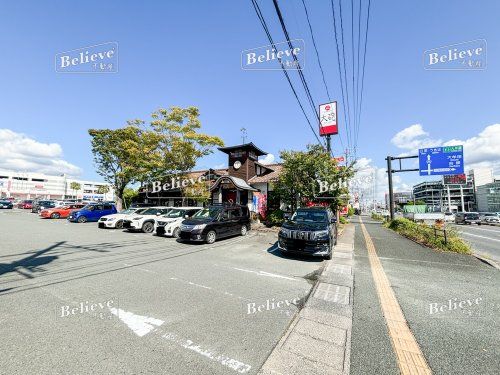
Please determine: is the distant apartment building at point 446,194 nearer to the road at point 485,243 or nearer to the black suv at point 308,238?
the road at point 485,243

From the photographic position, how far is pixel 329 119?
19547mm

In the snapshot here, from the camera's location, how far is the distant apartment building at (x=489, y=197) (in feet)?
236

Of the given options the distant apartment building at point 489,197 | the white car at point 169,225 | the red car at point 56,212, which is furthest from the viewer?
the distant apartment building at point 489,197

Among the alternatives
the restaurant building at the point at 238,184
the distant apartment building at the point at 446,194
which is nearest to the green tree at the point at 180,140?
the restaurant building at the point at 238,184

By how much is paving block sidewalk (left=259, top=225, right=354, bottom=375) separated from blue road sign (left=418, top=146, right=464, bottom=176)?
17940mm

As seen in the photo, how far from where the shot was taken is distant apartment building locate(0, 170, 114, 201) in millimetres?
82500

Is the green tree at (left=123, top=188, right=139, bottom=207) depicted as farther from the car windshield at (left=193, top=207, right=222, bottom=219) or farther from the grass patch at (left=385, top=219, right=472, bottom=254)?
the grass patch at (left=385, top=219, right=472, bottom=254)

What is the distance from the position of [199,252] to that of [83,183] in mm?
129256

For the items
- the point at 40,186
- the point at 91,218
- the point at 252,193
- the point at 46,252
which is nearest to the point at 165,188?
the point at 91,218

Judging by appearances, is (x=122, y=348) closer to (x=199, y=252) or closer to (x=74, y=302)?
(x=74, y=302)

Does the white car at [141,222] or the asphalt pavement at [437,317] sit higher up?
the white car at [141,222]

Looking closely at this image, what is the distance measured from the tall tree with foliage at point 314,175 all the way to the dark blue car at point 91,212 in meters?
15.4

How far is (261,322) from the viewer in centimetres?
377

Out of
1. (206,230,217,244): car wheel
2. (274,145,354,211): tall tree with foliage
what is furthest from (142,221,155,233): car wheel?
(274,145,354,211): tall tree with foliage
